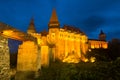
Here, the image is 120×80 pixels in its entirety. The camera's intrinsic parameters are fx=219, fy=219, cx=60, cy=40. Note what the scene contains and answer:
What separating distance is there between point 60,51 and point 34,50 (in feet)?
110

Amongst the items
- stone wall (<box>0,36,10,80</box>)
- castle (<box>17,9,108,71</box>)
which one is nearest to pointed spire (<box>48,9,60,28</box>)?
castle (<box>17,9,108,71</box>)

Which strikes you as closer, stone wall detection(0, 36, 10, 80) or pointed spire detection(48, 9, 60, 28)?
stone wall detection(0, 36, 10, 80)

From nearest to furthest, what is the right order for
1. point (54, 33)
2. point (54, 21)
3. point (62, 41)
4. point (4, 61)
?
1. point (4, 61)
2. point (54, 33)
3. point (62, 41)
4. point (54, 21)

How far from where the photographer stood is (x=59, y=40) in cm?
4822

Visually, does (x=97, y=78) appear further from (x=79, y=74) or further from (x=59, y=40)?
(x=59, y=40)

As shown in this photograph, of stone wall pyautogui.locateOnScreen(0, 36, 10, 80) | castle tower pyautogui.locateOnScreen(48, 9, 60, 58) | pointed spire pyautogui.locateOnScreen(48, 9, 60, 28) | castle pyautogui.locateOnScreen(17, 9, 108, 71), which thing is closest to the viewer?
stone wall pyautogui.locateOnScreen(0, 36, 10, 80)

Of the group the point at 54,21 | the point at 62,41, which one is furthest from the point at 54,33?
the point at 54,21

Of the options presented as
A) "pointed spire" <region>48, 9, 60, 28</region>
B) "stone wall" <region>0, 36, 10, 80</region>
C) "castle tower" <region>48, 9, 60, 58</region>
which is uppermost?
"pointed spire" <region>48, 9, 60, 28</region>

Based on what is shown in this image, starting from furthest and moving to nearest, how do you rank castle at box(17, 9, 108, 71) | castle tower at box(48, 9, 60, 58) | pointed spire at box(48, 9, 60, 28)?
1. pointed spire at box(48, 9, 60, 28)
2. castle tower at box(48, 9, 60, 58)
3. castle at box(17, 9, 108, 71)

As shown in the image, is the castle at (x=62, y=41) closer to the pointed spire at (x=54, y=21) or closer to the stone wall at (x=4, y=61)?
the pointed spire at (x=54, y=21)

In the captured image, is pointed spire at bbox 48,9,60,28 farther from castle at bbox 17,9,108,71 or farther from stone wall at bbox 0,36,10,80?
stone wall at bbox 0,36,10,80

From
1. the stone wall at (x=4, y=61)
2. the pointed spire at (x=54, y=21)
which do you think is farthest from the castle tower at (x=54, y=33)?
the stone wall at (x=4, y=61)

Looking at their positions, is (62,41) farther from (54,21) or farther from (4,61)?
Answer: (4,61)

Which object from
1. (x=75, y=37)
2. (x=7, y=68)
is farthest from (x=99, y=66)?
(x=75, y=37)
